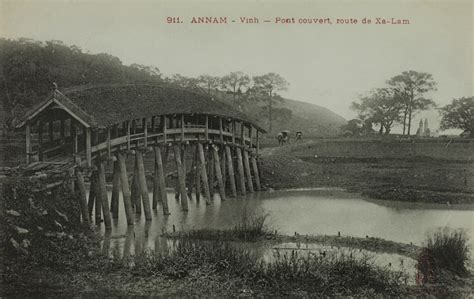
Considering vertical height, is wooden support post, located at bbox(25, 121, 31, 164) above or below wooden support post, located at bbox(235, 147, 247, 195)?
above

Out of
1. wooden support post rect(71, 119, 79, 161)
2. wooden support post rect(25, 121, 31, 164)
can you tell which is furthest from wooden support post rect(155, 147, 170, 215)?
wooden support post rect(25, 121, 31, 164)

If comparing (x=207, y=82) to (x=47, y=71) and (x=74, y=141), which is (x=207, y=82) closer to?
(x=47, y=71)

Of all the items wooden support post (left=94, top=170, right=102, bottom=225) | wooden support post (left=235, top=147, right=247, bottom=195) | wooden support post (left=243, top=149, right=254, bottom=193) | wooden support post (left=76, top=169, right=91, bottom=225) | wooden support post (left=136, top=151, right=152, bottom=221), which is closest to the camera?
wooden support post (left=76, top=169, right=91, bottom=225)

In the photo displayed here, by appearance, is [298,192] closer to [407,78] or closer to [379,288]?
[379,288]

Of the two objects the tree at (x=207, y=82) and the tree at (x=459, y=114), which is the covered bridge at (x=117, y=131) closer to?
the tree at (x=459, y=114)

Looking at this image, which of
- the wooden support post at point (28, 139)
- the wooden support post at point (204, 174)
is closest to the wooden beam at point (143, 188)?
the wooden support post at point (28, 139)

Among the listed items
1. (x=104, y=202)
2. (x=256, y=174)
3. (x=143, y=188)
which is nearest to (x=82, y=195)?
(x=104, y=202)

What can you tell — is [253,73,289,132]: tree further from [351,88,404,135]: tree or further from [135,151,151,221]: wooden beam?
[135,151,151,221]: wooden beam
